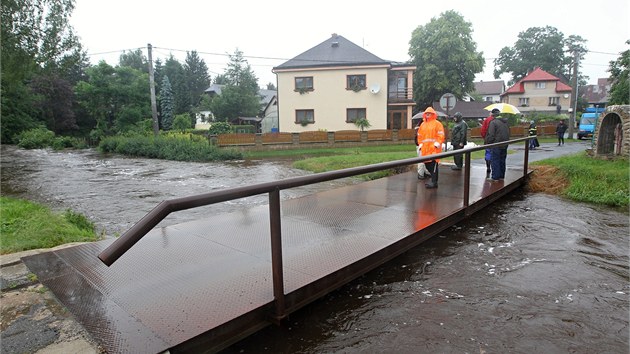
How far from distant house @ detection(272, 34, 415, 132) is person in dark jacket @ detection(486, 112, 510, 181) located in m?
21.9

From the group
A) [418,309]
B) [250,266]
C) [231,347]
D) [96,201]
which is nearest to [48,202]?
[96,201]

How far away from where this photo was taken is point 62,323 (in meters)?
2.35

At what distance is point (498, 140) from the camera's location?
7.28 metres

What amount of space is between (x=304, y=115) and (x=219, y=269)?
1084 inches

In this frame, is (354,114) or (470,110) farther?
(470,110)

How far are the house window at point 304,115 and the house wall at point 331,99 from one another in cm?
25

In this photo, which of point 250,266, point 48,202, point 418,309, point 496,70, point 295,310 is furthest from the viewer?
point 496,70

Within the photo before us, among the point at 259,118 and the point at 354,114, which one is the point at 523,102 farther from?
the point at 259,118

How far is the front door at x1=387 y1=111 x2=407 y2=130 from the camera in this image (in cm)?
3142

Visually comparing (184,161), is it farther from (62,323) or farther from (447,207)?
(62,323)

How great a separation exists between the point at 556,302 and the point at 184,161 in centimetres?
1827

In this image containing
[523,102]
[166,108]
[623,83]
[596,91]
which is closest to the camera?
[623,83]

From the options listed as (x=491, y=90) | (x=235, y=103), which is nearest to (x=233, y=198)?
(x=235, y=103)

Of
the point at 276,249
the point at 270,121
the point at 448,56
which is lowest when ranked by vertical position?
the point at 276,249
